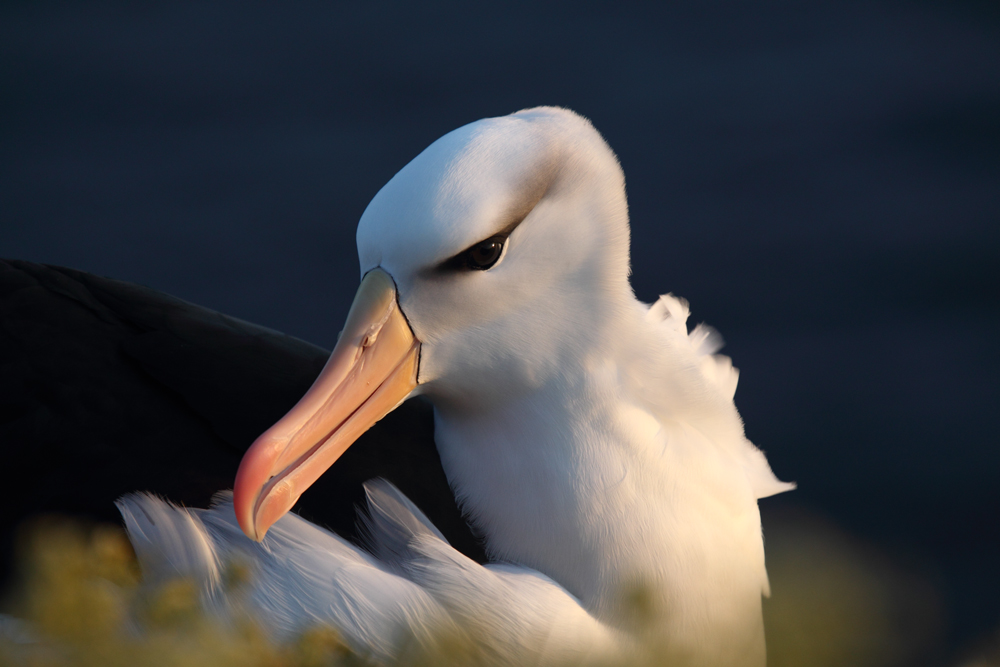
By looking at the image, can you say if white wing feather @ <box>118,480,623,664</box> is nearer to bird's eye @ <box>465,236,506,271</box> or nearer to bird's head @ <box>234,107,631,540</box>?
bird's head @ <box>234,107,631,540</box>

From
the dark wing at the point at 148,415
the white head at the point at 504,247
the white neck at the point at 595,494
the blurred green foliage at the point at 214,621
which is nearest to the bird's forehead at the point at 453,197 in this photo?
the white head at the point at 504,247

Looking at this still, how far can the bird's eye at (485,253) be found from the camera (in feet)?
5.25

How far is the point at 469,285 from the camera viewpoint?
162cm

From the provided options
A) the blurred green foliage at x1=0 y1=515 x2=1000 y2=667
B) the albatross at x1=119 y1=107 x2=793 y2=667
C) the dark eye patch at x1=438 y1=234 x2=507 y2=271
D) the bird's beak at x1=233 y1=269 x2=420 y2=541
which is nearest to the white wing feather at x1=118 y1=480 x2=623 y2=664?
the albatross at x1=119 y1=107 x2=793 y2=667

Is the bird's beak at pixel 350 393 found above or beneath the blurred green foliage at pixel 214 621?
beneath

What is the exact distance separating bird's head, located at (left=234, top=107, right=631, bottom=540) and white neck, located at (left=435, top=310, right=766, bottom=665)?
77mm

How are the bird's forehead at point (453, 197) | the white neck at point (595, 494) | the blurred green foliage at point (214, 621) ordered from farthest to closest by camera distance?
1. the white neck at point (595, 494)
2. the bird's forehead at point (453, 197)
3. the blurred green foliage at point (214, 621)

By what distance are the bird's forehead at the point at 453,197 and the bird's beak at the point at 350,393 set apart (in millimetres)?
80

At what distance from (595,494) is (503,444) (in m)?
0.21

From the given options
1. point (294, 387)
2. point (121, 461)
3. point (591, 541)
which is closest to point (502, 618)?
point (591, 541)

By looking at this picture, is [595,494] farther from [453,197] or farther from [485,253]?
[453,197]

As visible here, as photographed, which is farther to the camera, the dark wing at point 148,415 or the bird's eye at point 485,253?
the dark wing at point 148,415

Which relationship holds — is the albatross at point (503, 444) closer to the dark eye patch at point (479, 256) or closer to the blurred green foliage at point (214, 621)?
the dark eye patch at point (479, 256)

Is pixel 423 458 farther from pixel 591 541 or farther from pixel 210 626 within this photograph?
pixel 210 626
